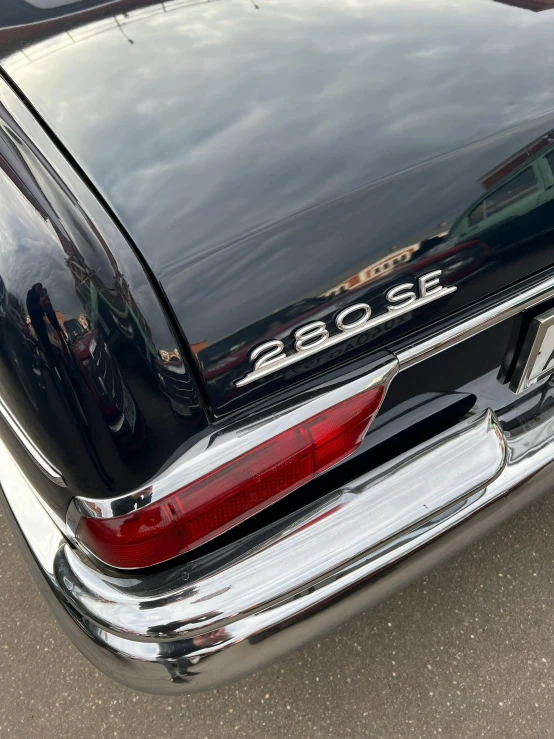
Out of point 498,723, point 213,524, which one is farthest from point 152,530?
point 498,723

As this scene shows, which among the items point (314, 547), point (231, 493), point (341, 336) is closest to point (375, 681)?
point (314, 547)

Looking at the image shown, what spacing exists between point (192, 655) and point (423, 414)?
0.67 meters

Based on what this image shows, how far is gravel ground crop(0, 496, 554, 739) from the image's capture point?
167 centimetres

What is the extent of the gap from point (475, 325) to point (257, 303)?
1.47ft

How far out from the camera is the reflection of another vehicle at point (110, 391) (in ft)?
3.00

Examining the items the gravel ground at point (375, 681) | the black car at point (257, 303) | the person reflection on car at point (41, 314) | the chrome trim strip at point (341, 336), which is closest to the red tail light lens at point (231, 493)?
the black car at point (257, 303)

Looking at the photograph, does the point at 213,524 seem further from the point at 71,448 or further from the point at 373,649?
the point at 373,649

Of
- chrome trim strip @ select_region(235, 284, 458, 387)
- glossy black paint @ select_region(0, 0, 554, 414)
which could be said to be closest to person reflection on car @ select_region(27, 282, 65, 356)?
glossy black paint @ select_region(0, 0, 554, 414)

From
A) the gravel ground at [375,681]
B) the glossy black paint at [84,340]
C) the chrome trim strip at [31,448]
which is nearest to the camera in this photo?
the glossy black paint at [84,340]

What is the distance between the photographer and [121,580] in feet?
3.67

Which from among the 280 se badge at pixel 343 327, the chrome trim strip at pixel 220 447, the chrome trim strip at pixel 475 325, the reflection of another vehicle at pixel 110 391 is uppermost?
the reflection of another vehicle at pixel 110 391

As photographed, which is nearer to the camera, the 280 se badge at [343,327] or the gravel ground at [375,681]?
the 280 se badge at [343,327]

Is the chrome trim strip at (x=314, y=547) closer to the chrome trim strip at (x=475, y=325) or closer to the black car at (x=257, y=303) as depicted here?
the black car at (x=257, y=303)

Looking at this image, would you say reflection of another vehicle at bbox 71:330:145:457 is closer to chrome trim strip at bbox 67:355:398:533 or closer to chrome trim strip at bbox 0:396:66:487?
chrome trim strip at bbox 67:355:398:533
